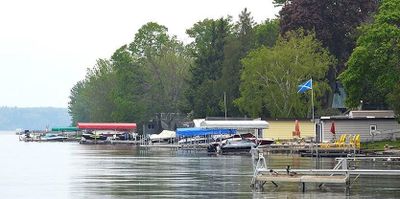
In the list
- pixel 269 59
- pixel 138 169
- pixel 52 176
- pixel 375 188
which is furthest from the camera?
pixel 269 59

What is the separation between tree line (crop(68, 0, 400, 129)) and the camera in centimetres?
9050

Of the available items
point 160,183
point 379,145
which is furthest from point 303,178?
point 379,145

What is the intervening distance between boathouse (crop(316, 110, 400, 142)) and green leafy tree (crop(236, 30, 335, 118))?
11.3 m

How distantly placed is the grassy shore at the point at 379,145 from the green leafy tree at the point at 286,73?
56.8 ft

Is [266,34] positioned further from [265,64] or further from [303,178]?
[303,178]

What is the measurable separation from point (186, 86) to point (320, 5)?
4992 cm

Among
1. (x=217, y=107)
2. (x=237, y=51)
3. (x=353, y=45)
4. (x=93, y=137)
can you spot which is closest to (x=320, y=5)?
(x=353, y=45)

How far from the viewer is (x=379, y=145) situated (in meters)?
87.9

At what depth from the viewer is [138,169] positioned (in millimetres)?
69750

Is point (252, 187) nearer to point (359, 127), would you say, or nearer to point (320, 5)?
point (359, 127)

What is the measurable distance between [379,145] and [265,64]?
25342mm

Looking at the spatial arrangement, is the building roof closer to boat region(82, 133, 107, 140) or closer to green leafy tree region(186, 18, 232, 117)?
green leafy tree region(186, 18, 232, 117)

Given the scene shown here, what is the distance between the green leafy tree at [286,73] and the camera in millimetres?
109000

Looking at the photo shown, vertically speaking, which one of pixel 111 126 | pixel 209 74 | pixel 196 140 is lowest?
pixel 196 140
